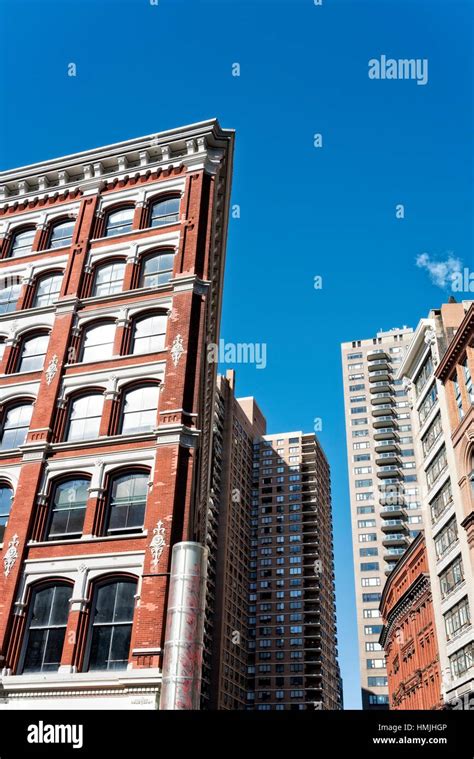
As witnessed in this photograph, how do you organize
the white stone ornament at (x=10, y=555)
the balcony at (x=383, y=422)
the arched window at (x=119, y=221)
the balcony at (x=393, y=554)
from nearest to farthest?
the white stone ornament at (x=10, y=555)
the arched window at (x=119, y=221)
the balcony at (x=393, y=554)
the balcony at (x=383, y=422)

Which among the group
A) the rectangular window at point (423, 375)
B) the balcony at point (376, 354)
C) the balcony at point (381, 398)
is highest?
the balcony at point (376, 354)

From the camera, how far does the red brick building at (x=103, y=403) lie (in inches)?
807

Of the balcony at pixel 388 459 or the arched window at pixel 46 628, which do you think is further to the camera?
the balcony at pixel 388 459

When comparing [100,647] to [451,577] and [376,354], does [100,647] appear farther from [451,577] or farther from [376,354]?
[376,354]

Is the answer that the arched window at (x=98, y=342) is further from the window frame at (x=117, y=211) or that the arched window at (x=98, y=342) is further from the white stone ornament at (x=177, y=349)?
the window frame at (x=117, y=211)

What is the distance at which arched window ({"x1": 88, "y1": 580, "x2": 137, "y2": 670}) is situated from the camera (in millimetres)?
20250

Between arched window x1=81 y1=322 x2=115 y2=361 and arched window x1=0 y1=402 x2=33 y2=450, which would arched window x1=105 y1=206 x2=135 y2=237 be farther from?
arched window x1=0 y1=402 x2=33 y2=450

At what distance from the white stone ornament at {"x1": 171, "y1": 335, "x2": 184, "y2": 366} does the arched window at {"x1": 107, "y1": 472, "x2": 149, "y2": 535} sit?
4745 mm

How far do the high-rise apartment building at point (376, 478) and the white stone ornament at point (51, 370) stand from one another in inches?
3274

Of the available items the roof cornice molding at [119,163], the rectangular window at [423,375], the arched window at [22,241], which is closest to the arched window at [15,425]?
the arched window at [22,241]

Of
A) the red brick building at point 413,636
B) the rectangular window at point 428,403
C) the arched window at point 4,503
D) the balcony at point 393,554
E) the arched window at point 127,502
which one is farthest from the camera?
the balcony at point 393,554

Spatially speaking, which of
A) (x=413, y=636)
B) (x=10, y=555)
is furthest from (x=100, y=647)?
(x=413, y=636)

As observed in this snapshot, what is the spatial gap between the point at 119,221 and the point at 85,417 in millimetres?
10646

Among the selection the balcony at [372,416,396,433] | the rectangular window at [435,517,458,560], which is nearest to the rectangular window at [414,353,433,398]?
the rectangular window at [435,517,458,560]
